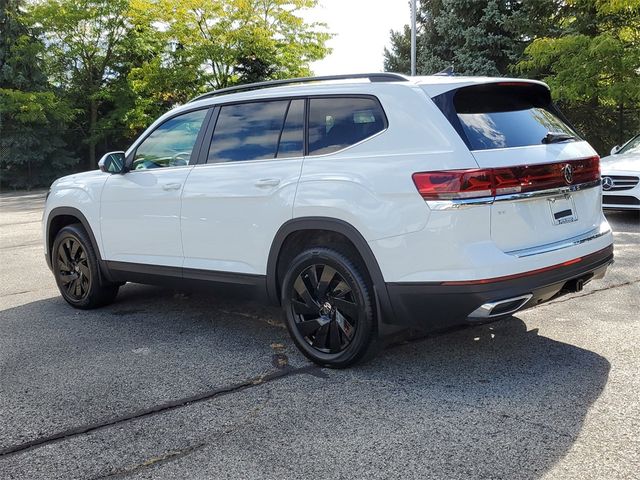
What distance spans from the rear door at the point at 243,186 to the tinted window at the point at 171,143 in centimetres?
22

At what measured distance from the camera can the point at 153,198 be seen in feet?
17.0

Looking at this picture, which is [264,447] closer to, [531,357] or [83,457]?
[83,457]

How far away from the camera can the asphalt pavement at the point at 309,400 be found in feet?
9.91

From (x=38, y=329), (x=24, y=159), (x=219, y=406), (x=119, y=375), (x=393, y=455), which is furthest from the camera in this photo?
(x=24, y=159)

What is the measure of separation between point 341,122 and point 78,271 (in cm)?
315

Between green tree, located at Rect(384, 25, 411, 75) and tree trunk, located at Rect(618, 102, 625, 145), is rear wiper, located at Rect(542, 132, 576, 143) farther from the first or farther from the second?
green tree, located at Rect(384, 25, 411, 75)

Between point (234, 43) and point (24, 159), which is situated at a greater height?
point (234, 43)

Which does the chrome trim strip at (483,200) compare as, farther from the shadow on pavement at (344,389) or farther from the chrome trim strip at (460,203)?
the shadow on pavement at (344,389)

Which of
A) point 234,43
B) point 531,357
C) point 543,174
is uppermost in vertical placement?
point 234,43

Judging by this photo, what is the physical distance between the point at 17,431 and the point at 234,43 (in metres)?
24.9

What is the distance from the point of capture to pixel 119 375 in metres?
4.23

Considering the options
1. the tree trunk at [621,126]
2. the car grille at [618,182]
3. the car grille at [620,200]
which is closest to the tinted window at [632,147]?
the car grille at [618,182]

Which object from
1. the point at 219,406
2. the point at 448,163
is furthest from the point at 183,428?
the point at 448,163

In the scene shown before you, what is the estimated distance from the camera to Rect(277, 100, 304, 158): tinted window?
4.41 meters
